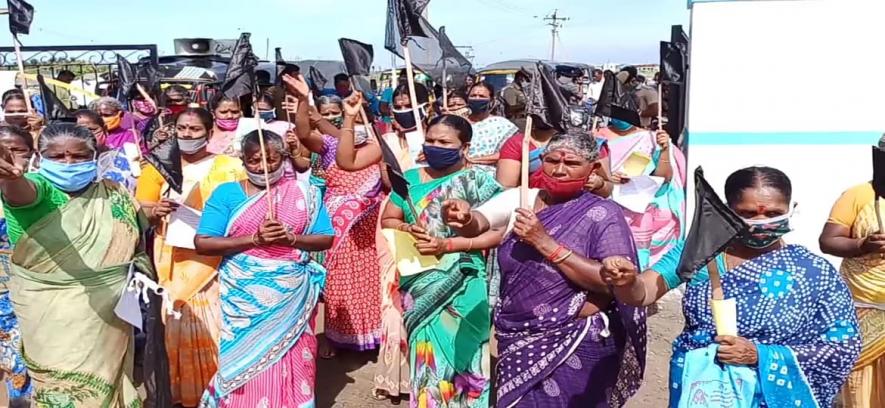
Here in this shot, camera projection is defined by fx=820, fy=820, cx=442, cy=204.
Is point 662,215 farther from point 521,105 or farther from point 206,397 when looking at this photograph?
point 521,105

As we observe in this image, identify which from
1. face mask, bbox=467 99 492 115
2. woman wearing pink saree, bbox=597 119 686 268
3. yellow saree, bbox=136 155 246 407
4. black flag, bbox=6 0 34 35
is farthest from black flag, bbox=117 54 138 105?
woman wearing pink saree, bbox=597 119 686 268

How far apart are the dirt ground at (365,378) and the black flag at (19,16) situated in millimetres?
3061

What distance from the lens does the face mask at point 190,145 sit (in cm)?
466

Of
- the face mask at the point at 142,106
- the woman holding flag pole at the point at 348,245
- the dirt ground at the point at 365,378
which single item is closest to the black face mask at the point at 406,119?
the woman holding flag pole at the point at 348,245

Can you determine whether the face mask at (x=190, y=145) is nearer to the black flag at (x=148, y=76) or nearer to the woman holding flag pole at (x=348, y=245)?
the woman holding flag pole at (x=348, y=245)

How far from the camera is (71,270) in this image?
3.52 meters

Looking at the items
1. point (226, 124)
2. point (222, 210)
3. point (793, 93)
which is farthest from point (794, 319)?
point (793, 93)

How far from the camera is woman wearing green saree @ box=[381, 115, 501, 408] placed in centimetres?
390

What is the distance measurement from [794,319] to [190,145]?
3345 millimetres

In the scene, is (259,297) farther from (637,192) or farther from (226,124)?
(637,192)

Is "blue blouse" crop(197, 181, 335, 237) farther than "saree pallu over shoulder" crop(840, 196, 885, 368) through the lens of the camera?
Yes

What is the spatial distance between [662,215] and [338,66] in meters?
15.0

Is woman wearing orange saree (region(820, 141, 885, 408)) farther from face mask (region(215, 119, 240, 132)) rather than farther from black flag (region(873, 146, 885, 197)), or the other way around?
face mask (region(215, 119, 240, 132))

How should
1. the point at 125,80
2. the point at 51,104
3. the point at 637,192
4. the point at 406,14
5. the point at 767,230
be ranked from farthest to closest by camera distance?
the point at 125,80 < the point at 51,104 < the point at 637,192 < the point at 406,14 < the point at 767,230
